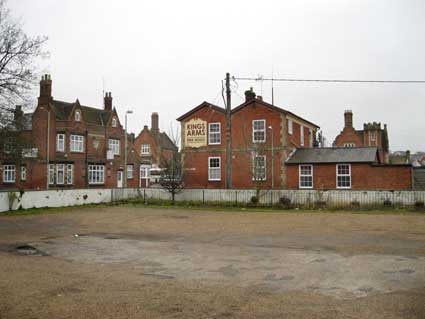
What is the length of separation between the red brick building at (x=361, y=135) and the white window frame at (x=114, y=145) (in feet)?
110

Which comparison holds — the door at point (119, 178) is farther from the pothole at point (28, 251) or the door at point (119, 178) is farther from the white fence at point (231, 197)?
the pothole at point (28, 251)

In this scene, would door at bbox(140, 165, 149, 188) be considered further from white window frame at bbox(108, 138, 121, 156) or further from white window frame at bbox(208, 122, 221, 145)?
white window frame at bbox(208, 122, 221, 145)

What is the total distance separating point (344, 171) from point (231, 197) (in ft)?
30.3

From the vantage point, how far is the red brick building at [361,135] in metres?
64.2

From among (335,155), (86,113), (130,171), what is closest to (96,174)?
(130,171)

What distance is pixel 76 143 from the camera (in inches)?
1874

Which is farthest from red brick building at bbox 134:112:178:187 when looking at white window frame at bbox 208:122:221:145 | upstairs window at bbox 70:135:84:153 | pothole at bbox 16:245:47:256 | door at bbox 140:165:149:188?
pothole at bbox 16:245:47:256

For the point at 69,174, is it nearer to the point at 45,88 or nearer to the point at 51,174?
the point at 51,174

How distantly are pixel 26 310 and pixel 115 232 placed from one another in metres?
10.5

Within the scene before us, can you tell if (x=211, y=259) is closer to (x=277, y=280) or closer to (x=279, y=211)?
(x=277, y=280)

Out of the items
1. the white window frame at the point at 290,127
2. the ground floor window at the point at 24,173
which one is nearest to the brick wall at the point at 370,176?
the white window frame at the point at 290,127

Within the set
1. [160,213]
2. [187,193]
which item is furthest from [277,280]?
[187,193]

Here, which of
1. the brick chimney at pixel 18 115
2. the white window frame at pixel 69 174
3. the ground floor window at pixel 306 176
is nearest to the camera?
the brick chimney at pixel 18 115

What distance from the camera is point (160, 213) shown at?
2536 centimetres
